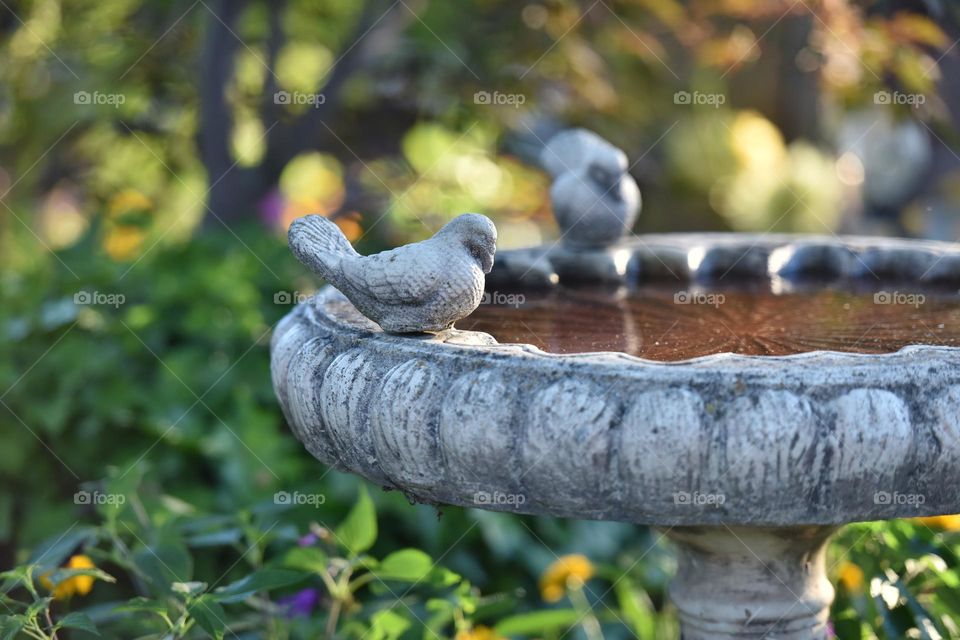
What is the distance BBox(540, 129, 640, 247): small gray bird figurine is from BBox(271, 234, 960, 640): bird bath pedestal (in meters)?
0.66

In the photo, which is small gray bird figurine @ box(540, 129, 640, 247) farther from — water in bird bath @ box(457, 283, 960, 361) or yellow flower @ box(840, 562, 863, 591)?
yellow flower @ box(840, 562, 863, 591)

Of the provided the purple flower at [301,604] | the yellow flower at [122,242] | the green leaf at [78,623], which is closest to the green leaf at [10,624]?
the green leaf at [78,623]

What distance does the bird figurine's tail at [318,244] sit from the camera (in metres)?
1.89

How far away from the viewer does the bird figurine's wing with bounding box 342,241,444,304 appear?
1.78 m

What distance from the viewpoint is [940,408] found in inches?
60.8

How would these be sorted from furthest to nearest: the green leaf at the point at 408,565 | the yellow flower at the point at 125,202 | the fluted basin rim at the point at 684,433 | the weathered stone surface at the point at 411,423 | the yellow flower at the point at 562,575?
the yellow flower at the point at 125,202, the yellow flower at the point at 562,575, the green leaf at the point at 408,565, the weathered stone surface at the point at 411,423, the fluted basin rim at the point at 684,433

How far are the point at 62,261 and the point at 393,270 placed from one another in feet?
8.69

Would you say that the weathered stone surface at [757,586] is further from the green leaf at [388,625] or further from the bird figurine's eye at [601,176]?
the bird figurine's eye at [601,176]

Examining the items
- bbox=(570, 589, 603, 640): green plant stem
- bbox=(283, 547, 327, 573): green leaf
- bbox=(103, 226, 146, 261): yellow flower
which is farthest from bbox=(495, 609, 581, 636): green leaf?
bbox=(103, 226, 146, 261): yellow flower

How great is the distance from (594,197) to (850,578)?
110cm

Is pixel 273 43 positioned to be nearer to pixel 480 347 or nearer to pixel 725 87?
pixel 480 347

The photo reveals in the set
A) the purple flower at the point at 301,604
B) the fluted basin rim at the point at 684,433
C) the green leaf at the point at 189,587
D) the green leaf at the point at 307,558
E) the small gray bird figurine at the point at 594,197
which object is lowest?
the purple flower at the point at 301,604

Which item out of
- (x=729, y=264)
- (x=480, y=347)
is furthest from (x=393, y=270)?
(x=729, y=264)

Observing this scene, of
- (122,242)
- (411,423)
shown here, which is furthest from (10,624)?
(122,242)
